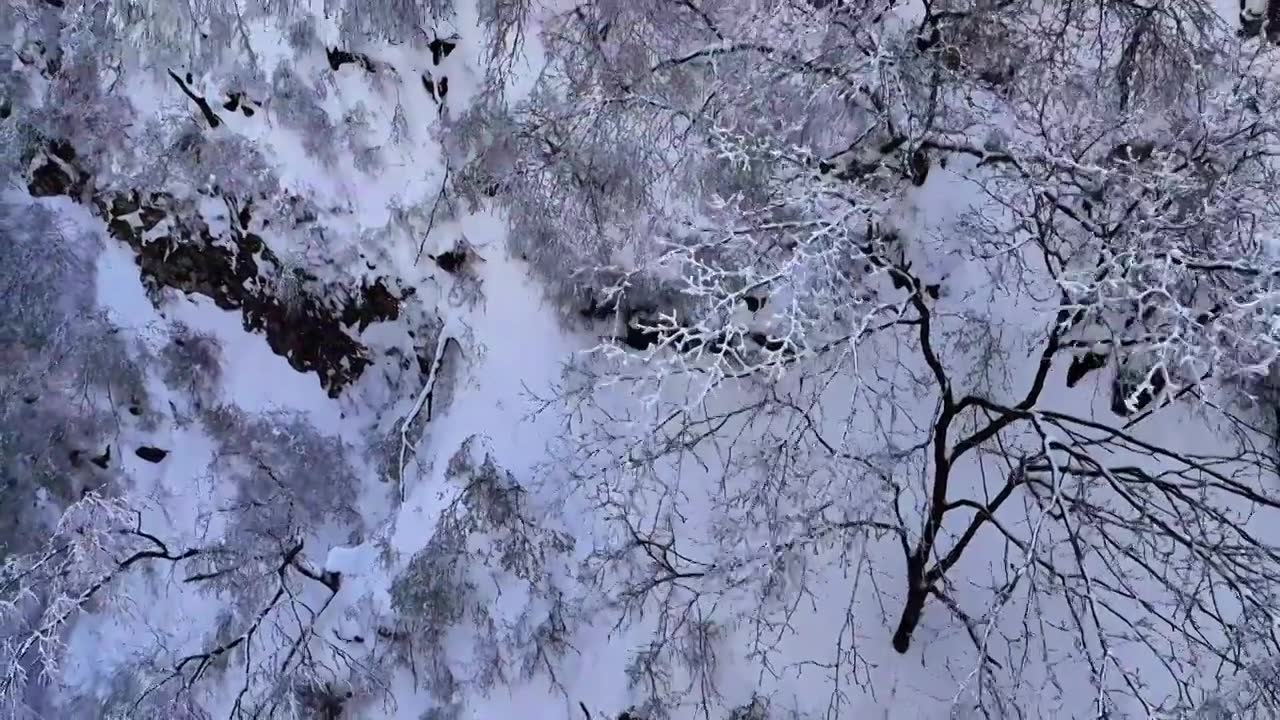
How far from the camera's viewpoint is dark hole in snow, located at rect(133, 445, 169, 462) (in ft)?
23.2

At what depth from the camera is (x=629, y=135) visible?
16.4 ft

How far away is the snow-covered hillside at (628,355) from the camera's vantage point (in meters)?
3.88

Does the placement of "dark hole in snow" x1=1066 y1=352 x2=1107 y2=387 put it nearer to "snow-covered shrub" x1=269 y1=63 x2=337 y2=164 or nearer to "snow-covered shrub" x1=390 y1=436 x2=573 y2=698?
"snow-covered shrub" x1=390 y1=436 x2=573 y2=698

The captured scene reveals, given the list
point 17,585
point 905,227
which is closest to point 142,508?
point 17,585

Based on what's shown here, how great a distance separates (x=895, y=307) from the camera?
386 cm

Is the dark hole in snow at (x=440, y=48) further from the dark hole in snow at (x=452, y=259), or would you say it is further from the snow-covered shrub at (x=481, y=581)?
the snow-covered shrub at (x=481, y=581)

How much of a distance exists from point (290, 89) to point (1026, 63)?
15.2 ft

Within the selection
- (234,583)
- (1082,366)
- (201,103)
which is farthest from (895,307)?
(201,103)

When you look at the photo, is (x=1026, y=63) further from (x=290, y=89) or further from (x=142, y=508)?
(x=142, y=508)

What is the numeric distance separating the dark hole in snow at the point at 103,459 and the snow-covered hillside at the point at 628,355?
0.06 ft

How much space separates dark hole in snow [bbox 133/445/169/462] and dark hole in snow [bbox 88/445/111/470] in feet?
0.79

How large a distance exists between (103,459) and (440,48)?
14.9 feet

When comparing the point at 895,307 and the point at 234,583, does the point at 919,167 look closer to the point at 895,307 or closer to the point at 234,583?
the point at 895,307

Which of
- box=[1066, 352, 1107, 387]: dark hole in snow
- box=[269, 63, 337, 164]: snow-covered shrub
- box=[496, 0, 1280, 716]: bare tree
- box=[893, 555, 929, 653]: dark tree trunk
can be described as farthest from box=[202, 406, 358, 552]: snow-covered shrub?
box=[1066, 352, 1107, 387]: dark hole in snow
